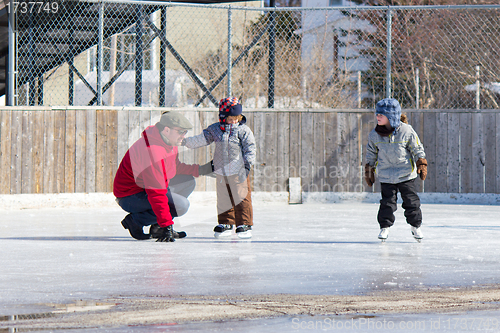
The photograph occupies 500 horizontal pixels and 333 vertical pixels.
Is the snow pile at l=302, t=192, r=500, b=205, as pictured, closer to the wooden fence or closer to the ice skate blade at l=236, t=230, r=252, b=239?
the wooden fence

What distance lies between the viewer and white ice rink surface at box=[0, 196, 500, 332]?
13.7 ft

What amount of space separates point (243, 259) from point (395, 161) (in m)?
2.02

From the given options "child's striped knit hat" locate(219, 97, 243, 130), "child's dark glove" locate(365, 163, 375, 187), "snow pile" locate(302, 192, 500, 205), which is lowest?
"snow pile" locate(302, 192, 500, 205)

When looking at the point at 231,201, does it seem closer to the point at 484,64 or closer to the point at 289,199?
the point at 289,199

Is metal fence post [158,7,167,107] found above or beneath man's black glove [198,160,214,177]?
above

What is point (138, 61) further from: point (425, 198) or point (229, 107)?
point (425, 198)

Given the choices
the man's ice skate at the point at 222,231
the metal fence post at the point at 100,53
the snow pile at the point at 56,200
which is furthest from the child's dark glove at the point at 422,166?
the metal fence post at the point at 100,53

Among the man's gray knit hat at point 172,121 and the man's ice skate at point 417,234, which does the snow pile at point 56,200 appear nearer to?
the man's gray knit hat at point 172,121

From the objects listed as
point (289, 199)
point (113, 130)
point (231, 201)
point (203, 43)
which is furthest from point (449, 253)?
point (203, 43)

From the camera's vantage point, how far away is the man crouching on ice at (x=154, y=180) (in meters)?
6.18

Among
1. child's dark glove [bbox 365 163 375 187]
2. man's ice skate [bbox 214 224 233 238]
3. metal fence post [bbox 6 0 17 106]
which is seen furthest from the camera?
metal fence post [bbox 6 0 17 106]

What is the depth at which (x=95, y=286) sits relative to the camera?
4.26 m

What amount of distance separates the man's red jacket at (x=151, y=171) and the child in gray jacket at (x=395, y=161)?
2.10 metres

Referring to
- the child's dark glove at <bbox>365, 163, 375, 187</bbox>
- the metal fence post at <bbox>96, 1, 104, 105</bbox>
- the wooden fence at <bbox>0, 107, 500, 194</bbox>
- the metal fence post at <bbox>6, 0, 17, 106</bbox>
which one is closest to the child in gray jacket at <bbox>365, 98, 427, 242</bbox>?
the child's dark glove at <bbox>365, 163, 375, 187</bbox>
